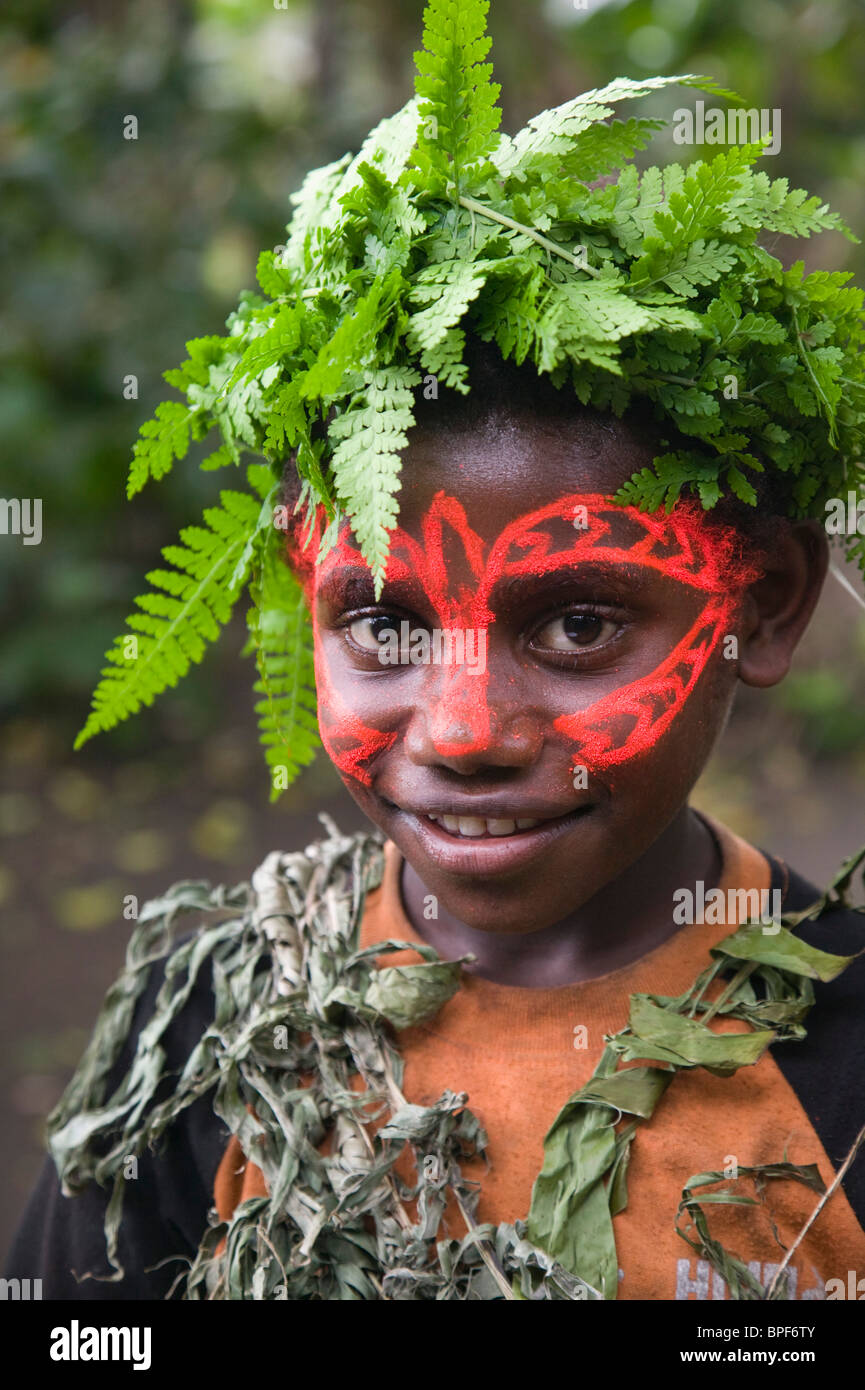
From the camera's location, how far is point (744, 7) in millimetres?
6020

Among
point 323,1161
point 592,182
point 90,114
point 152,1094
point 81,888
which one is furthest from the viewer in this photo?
point 90,114

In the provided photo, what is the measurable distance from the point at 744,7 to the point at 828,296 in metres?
5.21

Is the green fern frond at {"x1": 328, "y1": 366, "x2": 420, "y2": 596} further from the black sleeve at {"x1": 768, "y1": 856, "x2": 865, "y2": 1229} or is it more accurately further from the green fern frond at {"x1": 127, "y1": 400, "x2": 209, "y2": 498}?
the black sleeve at {"x1": 768, "y1": 856, "x2": 865, "y2": 1229}

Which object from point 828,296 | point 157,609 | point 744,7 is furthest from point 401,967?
point 744,7

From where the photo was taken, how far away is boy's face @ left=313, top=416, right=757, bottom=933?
1.66 meters

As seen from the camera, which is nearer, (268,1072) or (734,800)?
(268,1072)

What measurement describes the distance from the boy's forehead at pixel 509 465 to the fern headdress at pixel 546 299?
0.04 metres

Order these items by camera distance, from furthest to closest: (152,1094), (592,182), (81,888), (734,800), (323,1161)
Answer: (734,800) < (81,888) < (152,1094) < (323,1161) < (592,182)

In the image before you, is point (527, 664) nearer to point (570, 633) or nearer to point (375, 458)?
point (570, 633)

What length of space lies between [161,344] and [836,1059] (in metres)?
5.46

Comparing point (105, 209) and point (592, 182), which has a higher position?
point (105, 209)

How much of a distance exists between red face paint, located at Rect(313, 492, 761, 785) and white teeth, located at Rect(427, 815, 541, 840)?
125mm
